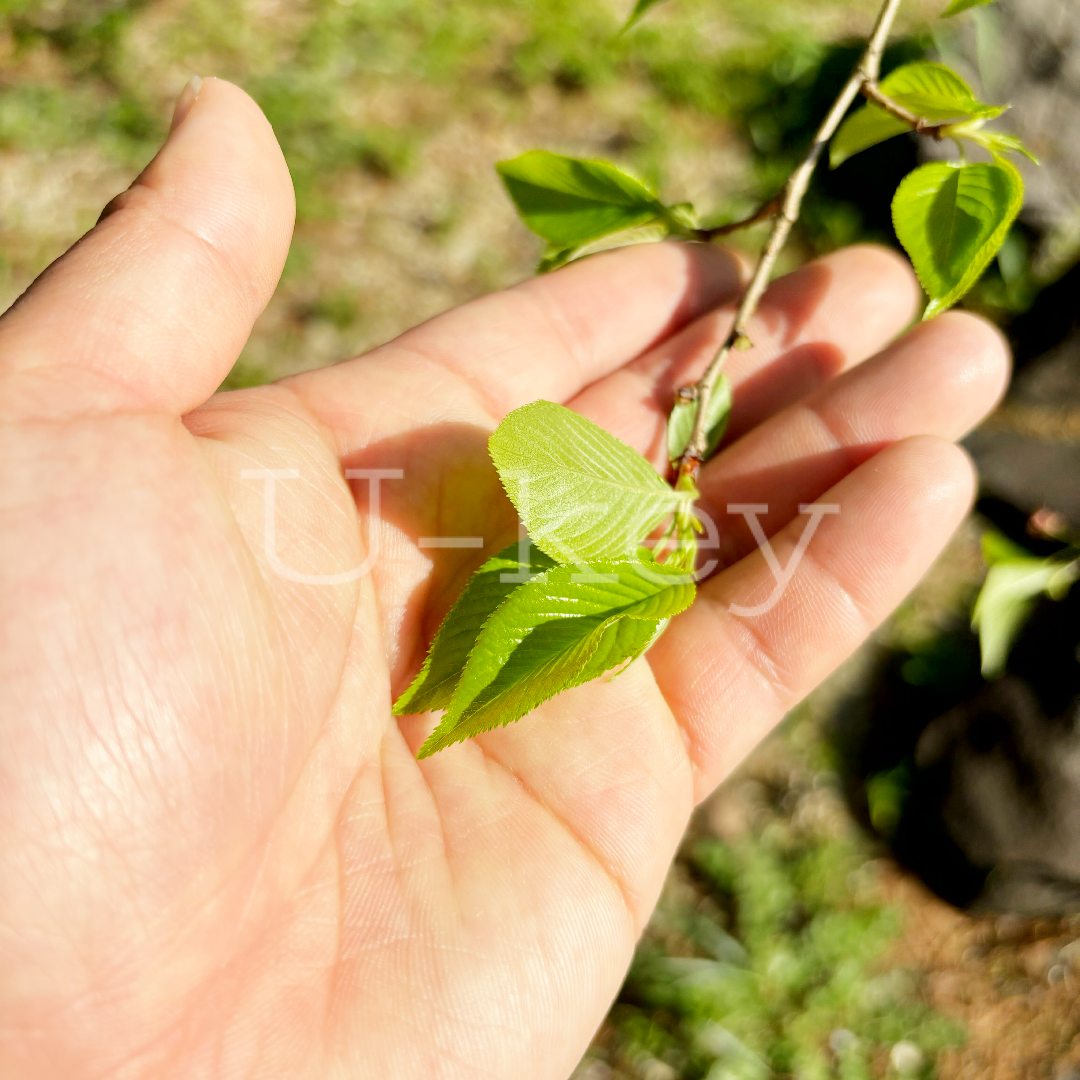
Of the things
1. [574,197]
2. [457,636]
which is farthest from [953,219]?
[457,636]

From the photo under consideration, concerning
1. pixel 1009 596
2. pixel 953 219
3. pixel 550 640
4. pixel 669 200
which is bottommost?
pixel 1009 596

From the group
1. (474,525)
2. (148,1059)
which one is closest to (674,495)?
(474,525)

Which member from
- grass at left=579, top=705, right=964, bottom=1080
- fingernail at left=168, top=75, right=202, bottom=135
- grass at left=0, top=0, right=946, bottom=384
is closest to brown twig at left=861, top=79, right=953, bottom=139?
fingernail at left=168, top=75, right=202, bottom=135

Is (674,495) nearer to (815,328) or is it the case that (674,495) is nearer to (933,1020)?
(815,328)

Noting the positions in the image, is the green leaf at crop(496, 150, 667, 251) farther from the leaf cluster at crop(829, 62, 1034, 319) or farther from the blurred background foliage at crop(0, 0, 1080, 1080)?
the blurred background foliage at crop(0, 0, 1080, 1080)

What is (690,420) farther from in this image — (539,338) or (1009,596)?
(1009,596)

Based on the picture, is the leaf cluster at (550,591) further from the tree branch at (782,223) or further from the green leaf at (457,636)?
the tree branch at (782,223)

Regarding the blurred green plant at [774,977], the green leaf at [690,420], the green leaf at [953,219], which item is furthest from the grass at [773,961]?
the green leaf at [953,219]
